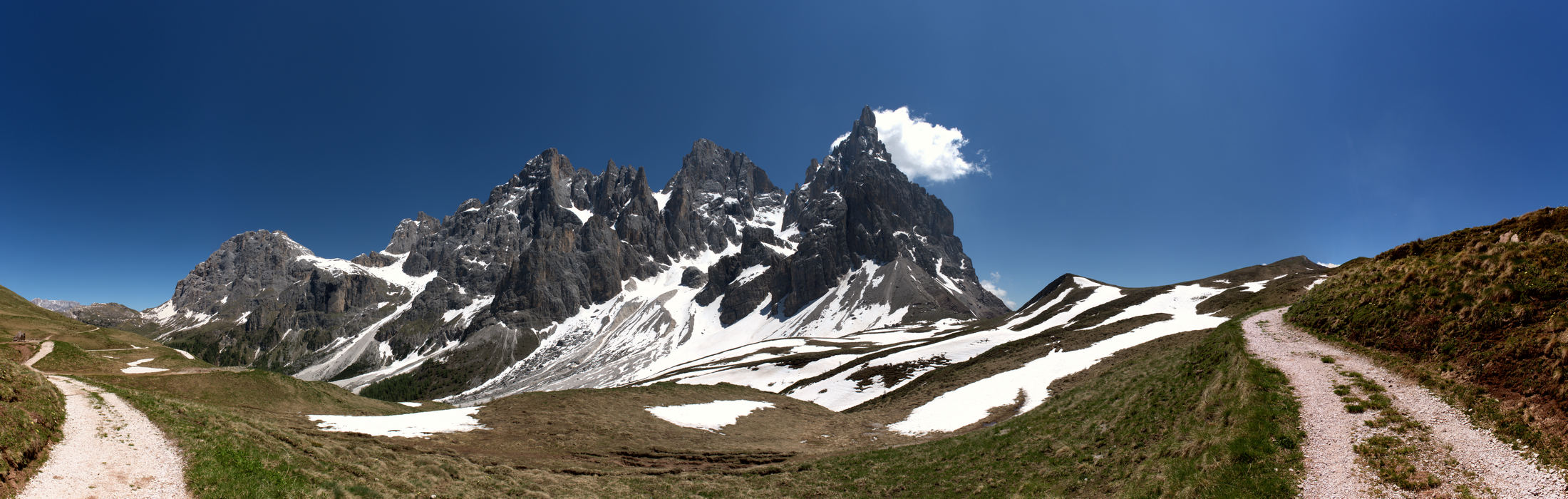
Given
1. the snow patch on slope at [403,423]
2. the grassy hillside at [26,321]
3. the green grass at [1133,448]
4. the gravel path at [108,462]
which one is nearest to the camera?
the gravel path at [108,462]

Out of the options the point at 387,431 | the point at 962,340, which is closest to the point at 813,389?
the point at 962,340

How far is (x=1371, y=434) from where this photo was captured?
12070 mm

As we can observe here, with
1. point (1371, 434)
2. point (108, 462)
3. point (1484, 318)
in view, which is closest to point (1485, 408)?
point (1371, 434)

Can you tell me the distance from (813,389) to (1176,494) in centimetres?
4540

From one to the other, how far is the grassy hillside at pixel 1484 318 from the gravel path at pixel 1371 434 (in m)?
0.58

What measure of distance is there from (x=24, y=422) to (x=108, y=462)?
7.64 feet

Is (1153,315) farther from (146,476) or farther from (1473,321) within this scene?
(146,476)

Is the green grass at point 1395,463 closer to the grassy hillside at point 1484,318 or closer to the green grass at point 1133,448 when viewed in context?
the green grass at point 1133,448

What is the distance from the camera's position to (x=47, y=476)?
35.1 ft

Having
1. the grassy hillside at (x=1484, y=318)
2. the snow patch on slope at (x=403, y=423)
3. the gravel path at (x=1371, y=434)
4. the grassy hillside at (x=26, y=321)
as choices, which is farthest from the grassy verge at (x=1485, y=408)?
the grassy hillside at (x=26, y=321)

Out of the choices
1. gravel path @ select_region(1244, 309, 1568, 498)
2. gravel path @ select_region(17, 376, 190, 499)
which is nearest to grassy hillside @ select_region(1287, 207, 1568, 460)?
gravel path @ select_region(1244, 309, 1568, 498)

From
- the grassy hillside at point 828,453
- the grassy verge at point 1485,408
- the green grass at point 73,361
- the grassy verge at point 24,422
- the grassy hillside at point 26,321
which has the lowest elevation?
the grassy hillside at point 828,453

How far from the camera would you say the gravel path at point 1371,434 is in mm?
9836

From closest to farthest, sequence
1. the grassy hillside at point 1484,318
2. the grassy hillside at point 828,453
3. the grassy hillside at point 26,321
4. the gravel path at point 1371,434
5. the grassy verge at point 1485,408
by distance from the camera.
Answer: the gravel path at point 1371,434
the grassy verge at point 1485,408
the grassy hillside at point 1484,318
the grassy hillside at point 828,453
the grassy hillside at point 26,321
